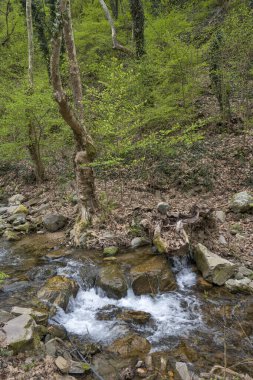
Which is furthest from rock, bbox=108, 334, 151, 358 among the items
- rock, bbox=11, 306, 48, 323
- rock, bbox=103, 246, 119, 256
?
rock, bbox=103, 246, 119, 256

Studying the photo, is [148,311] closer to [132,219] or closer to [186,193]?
[132,219]

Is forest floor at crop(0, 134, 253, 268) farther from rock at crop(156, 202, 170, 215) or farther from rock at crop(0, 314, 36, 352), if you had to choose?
rock at crop(0, 314, 36, 352)

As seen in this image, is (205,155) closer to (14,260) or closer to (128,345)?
(14,260)

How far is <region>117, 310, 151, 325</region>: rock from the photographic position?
17.8ft

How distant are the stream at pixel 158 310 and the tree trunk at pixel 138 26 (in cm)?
994

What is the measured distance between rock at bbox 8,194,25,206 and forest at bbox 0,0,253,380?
88 millimetres

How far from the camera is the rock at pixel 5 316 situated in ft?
15.2

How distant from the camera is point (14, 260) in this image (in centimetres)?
783

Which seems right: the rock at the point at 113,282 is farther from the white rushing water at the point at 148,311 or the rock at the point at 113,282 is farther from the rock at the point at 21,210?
the rock at the point at 21,210

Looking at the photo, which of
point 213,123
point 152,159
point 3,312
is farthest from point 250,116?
point 3,312

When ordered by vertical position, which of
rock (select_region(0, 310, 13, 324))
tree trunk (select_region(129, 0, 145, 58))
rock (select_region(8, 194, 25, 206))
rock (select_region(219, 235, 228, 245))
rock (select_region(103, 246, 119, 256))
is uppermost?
tree trunk (select_region(129, 0, 145, 58))

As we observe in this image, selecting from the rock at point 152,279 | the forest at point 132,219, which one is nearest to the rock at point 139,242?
the forest at point 132,219

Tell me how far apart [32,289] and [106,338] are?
6.37ft

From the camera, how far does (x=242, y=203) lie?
28.3 ft
